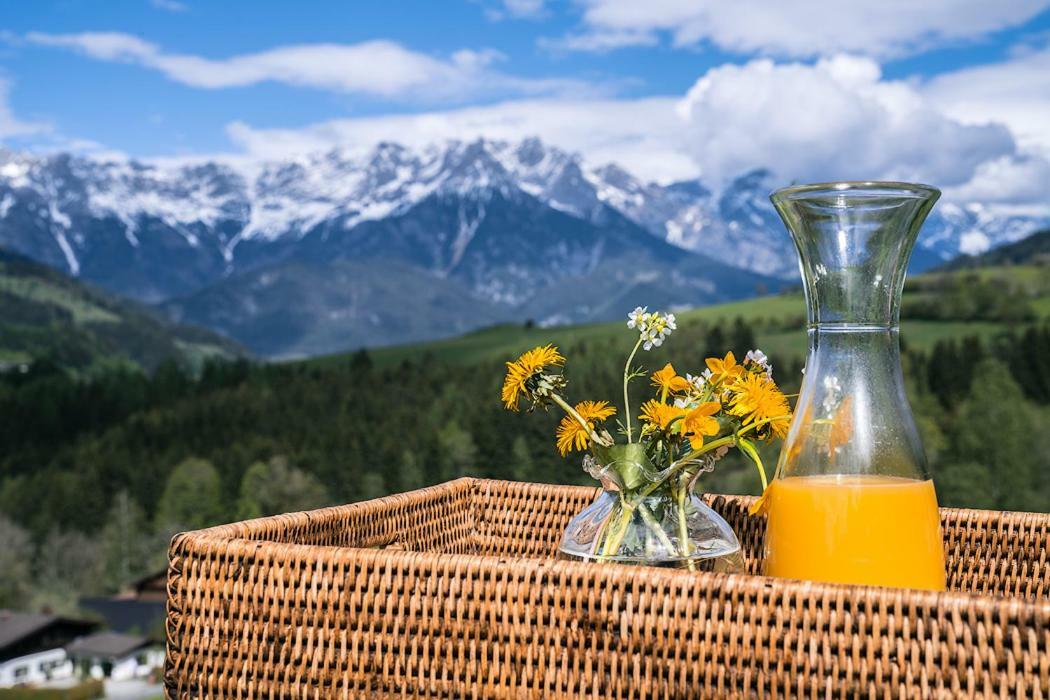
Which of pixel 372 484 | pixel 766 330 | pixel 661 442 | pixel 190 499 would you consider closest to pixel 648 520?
pixel 661 442

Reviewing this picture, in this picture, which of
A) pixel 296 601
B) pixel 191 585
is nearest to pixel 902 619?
pixel 296 601

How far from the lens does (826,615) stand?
1146mm

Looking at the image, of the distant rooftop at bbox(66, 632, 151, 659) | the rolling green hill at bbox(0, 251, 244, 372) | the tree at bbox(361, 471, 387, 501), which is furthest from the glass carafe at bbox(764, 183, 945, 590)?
the rolling green hill at bbox(0, 251, 244, 372)

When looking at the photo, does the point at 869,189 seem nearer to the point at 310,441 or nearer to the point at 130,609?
the point at 130,609

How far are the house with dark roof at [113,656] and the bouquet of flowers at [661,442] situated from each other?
82194 mm

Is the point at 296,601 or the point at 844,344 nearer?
the point at 296,601

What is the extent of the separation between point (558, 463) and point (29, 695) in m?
33.4

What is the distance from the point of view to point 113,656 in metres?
77.7

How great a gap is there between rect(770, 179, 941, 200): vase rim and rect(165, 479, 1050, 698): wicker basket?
1.74 ft

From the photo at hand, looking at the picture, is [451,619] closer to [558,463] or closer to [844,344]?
[844,344]

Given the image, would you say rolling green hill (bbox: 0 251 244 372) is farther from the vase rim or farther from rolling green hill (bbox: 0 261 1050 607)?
the vase rim

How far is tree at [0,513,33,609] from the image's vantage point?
78000 millimetres

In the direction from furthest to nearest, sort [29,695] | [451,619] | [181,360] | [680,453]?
[181,360] → [29,695] → [680,453] → [451,619]

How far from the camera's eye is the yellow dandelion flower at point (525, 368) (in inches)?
66.2
